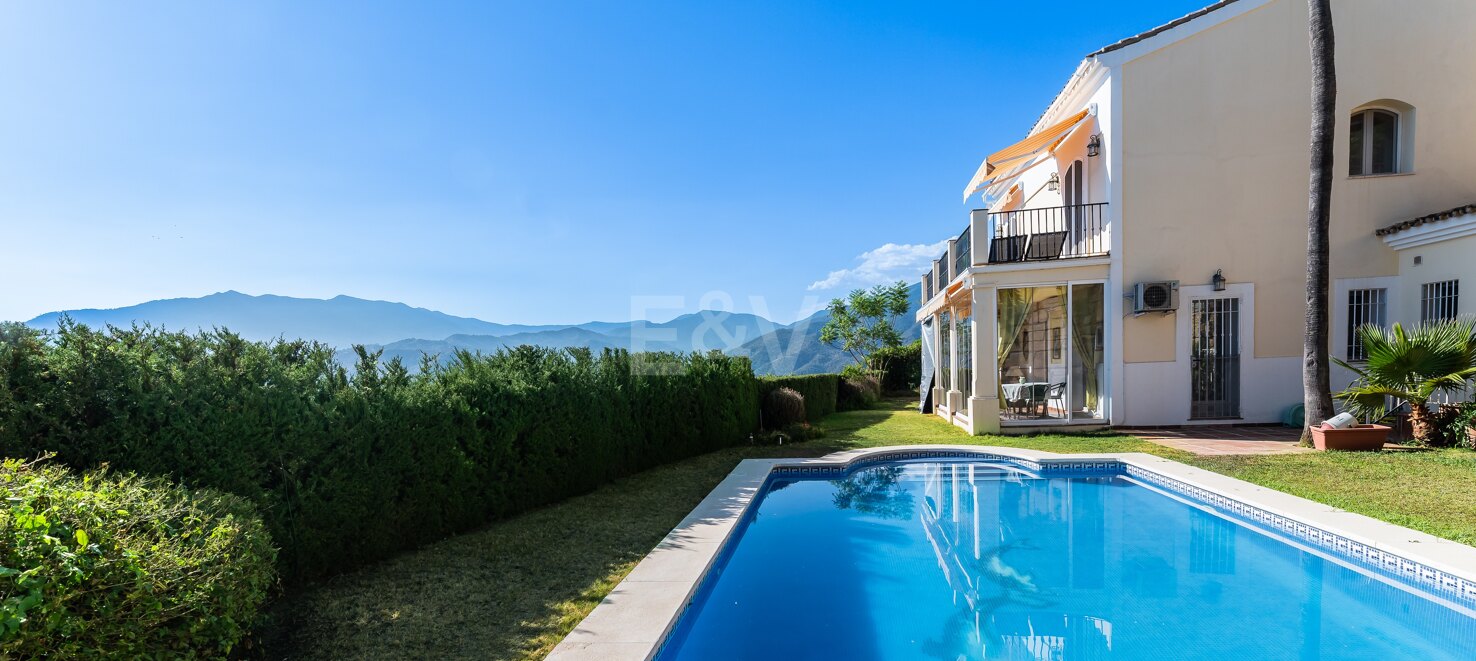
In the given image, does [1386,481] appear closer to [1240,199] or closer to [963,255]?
[1240,199]

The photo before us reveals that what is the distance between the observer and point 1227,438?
473 inches

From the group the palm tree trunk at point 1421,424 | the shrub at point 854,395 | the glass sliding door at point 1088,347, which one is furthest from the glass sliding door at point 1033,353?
the shrub at point 854,395

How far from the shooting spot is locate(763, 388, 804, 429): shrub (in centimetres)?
1605

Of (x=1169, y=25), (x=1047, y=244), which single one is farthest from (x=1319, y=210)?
(x=1169, y=25)

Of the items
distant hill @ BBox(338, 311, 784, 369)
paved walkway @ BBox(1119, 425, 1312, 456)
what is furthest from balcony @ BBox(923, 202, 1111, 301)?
distant hill @ BBox(338, 311, 784, 369)

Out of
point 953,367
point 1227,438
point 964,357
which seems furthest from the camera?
point 953,367

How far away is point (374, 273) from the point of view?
25375 mm

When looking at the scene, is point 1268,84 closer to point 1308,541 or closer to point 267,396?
point 1308,541

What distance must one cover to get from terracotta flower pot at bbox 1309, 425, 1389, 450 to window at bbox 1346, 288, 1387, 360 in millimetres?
3976

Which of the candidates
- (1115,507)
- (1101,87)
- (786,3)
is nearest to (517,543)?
(1115,507)

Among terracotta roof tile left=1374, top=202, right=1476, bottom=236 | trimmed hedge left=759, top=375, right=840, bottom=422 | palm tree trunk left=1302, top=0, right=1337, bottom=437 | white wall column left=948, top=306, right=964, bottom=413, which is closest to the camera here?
palm tree trunk left=1302, top=0, right=1337, bottom=437

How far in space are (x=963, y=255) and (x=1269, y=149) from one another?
674 centimetres

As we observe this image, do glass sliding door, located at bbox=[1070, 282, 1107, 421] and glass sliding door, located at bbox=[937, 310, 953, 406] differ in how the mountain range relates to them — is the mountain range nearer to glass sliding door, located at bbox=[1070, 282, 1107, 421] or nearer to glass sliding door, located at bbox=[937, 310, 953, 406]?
glass sliding door, located at bbox=[937, 310, 953, 406]

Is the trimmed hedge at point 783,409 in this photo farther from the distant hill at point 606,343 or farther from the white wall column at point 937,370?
the white wall column at point 937,370
